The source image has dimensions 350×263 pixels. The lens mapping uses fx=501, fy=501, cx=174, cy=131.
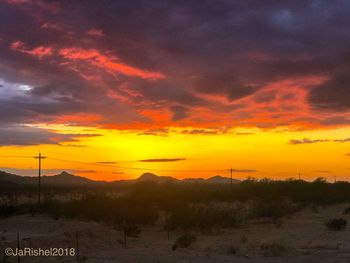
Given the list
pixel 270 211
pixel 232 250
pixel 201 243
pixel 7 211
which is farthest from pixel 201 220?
→ pixel 7 211

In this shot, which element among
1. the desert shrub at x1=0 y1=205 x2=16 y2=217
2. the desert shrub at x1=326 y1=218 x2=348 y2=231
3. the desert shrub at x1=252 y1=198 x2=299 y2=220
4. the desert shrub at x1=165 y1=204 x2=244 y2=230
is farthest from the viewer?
the desert shrub at x1=0 y1=205 x2=16 y2=217

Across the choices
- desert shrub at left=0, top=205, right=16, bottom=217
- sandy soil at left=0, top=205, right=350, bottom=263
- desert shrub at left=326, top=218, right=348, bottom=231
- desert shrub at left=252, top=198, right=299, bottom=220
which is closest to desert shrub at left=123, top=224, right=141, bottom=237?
sandy soil at left=0, top=205, right=350, bottom=263

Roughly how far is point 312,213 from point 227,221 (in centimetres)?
1429

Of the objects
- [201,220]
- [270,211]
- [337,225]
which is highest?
[270,211]

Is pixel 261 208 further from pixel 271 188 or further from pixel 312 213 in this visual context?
pixel 271 188

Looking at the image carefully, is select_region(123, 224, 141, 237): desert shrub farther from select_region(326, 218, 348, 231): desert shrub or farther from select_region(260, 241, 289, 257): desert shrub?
select_region(326, 218, 348, 231): desert shrub

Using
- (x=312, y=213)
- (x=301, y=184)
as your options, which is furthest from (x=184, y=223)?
(x=301, y=184)

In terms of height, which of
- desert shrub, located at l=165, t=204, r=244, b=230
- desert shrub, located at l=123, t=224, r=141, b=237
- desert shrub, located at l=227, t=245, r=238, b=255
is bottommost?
desert shrub, located at l=227, t=245, r=238, b=255

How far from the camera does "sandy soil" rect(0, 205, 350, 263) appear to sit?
23.8 metres

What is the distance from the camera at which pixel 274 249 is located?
2527 centimetres

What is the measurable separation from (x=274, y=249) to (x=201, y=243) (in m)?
6.45

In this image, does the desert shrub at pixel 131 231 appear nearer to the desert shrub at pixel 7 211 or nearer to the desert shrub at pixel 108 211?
the desert shrub at pixel 108 211

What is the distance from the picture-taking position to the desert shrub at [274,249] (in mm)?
24750

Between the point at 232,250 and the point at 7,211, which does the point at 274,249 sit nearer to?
the point at 232,250
